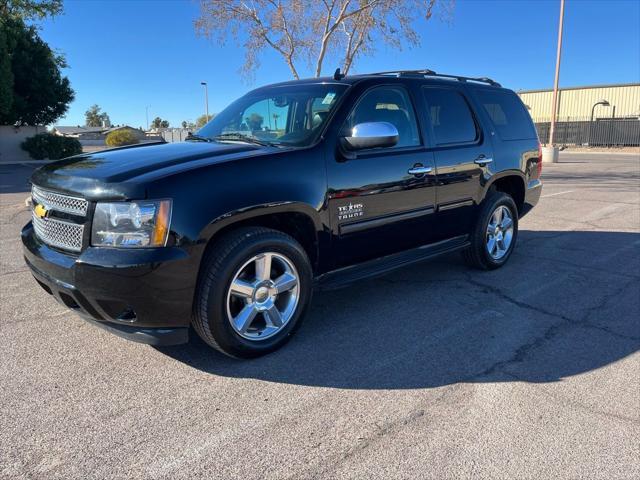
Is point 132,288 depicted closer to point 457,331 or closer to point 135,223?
point 135,223

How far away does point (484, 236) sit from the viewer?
17.5ft

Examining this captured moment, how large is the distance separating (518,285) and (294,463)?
3.52 metres

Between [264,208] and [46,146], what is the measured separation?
28.3 meters

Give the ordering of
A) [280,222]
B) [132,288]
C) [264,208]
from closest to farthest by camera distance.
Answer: [132,288] < [264,208] < [280,222]

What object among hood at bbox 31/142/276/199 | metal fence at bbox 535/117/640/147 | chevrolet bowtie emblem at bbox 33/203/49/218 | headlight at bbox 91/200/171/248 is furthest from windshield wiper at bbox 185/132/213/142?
metal fence at bbox 535/117/640/147

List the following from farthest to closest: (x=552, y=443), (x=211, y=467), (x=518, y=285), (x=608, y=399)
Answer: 1. (x=518, y=285)
2. (x=608, y=399)
3. (x=552, y=443)
4. (x=211, y=467)

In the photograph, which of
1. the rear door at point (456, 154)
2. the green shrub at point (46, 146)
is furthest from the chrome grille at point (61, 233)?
the green shrub at point (46, 146)

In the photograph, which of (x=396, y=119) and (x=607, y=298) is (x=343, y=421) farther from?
(x=607, y=298)

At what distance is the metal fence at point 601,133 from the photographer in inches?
1510

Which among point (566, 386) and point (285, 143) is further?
point (285, 143)

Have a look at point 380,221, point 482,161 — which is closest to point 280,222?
point 380,221

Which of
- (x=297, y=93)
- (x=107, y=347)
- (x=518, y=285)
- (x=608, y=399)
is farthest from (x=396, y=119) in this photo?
(x=107, y=347)

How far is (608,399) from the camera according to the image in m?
3.00

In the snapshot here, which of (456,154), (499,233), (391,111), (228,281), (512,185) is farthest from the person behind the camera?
(512,185)
